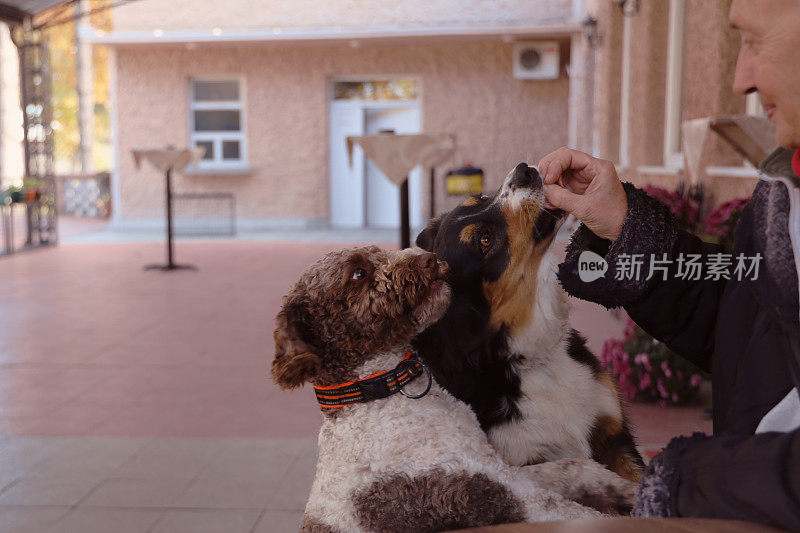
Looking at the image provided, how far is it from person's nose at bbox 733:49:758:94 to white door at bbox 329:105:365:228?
16422mm

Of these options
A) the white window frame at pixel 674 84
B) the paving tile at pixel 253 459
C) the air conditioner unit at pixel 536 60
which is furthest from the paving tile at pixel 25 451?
the air conditioner unit at pixel 536 60

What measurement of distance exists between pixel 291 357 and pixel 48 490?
2.63 metres

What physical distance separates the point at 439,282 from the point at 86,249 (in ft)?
45.1

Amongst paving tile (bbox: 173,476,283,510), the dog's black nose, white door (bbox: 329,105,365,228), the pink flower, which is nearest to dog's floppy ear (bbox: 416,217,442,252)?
the dog's black nose

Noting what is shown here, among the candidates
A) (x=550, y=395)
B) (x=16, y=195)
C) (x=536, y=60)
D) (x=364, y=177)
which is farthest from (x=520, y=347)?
(x=364, y=177)

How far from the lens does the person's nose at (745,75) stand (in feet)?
3.54

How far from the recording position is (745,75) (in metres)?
1.09

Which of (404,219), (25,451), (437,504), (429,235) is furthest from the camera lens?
(404,219)

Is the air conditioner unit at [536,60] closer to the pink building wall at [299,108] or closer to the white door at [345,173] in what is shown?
the pink building wall at [299,108]

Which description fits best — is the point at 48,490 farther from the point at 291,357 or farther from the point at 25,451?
the point at 291,357

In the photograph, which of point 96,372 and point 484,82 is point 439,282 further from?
point 484,82

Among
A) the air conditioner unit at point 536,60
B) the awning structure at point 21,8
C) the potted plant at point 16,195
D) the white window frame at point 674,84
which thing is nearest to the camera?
the white window frame at point 674,84

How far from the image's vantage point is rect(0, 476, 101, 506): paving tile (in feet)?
11.8

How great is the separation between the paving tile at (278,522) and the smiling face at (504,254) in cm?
165
